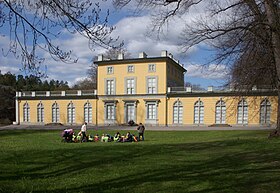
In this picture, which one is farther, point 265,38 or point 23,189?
point 265,38

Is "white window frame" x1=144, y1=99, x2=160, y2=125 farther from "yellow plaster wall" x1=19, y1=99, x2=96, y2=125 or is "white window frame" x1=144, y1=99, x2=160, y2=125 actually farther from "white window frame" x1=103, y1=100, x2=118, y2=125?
"yellow plaster wall" x1=19, y1=99, x2=96, y2=125

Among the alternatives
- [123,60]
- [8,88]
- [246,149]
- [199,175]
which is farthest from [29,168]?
[8,88]

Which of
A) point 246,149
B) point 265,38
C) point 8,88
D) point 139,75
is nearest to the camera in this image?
point 246,149

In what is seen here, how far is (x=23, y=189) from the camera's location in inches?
274

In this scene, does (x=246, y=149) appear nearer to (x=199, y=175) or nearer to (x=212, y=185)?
(x=199, y=175)

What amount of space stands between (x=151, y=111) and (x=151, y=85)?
3753 millimetres

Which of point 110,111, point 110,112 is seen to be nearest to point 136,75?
point 110,111

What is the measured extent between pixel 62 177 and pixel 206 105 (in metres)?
37.2

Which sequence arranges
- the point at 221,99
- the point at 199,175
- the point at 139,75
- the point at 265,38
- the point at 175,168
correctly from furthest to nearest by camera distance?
the point at 139,75, the point at 221,99, the point at 265,38, the point at 175,168, the point at 199,175

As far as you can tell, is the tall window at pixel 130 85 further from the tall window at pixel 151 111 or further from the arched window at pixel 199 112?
the arched window at pixel 199 112

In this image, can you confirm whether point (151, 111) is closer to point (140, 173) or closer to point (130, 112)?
point (130, 112)

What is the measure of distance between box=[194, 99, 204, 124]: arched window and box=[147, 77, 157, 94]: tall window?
250 inches

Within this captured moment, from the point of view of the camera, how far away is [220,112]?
43344mm

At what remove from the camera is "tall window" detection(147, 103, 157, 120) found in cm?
4635
